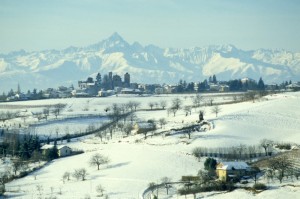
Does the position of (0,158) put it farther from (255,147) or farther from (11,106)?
(11,106)

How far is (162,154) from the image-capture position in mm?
51781

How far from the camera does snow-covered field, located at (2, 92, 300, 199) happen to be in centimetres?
4247

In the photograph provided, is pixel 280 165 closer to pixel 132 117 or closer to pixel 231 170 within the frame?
pixel 231 170

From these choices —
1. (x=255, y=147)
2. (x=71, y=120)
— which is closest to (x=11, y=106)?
(x=71, y=120)

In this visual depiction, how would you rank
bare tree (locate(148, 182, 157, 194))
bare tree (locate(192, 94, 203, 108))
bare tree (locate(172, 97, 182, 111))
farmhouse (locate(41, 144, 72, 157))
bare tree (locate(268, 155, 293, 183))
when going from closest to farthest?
bare tree (locate(148, 182, 157, 194)) < bare tree (locate(268, 155, 293, 183)) < farmhouse (locate(41, 144, 72, 157)) < bare tree (locate(172, 97, 182, 111)) < bare tree (locate(192, 94, 203, 108))

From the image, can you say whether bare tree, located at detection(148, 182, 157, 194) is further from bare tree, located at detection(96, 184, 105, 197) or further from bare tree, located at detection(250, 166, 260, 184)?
bare tree, located at detection(250, 166, 260, 184)

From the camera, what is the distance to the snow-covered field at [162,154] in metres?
42.5

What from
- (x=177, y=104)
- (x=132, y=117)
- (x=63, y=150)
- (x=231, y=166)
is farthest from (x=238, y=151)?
(x=177, y=104)

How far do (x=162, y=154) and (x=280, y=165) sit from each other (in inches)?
464

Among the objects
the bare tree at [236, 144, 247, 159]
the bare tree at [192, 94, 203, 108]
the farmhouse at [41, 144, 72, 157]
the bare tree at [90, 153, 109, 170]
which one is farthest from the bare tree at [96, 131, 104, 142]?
the bare tree at [192, 94, 203, 108]

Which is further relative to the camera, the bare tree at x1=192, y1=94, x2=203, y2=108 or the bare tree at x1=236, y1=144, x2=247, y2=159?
the bare tree at x1=192, y1=94, x2=203, y2=108

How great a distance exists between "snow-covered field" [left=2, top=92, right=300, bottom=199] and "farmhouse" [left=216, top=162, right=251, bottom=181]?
2.25m

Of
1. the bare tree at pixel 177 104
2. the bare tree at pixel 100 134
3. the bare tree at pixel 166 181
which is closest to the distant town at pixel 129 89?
the bare tree at pixel 177 104

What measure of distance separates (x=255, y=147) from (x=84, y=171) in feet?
56.1
